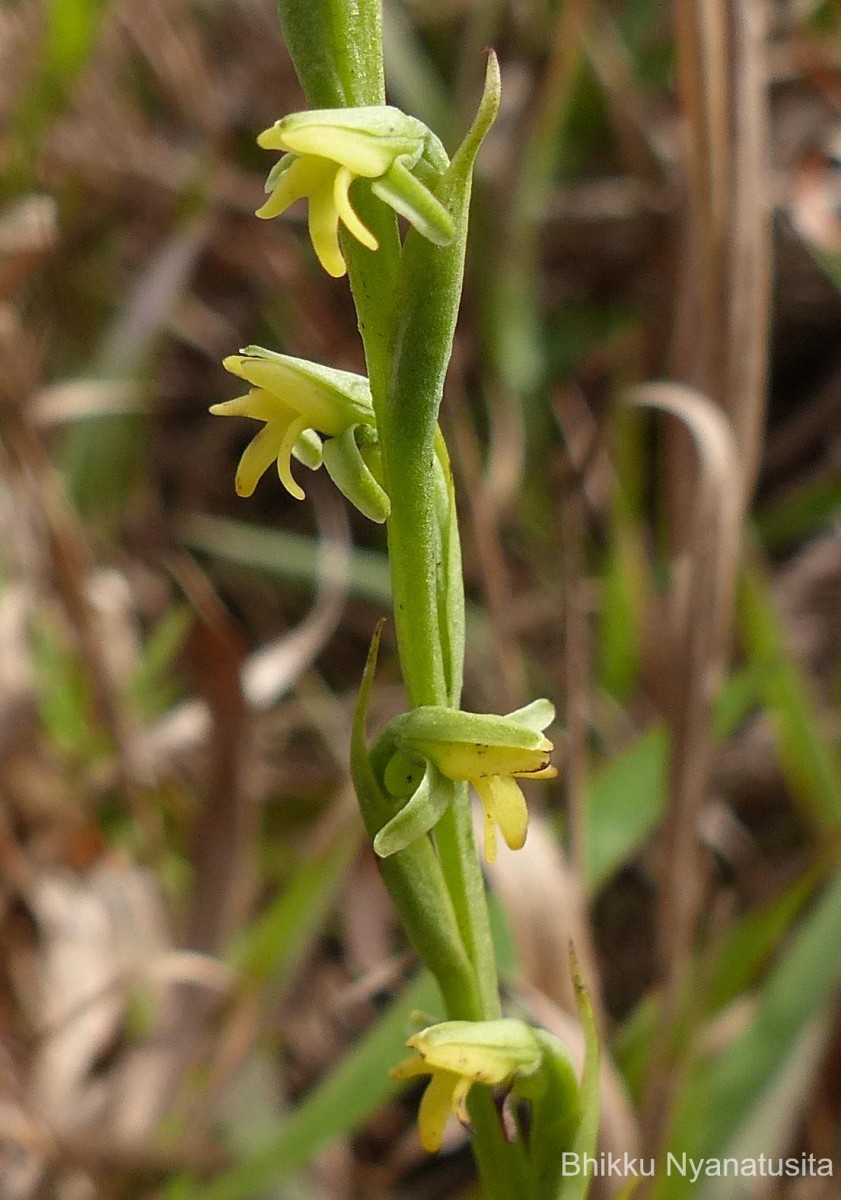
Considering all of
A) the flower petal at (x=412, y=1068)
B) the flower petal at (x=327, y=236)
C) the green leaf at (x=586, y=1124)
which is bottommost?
the green leaf at (x=586, y=1124)

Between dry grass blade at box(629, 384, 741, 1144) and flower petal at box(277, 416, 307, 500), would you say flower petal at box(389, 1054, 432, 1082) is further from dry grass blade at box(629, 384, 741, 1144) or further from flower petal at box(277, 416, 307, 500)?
dry grass blade at box(629, 384, 741, 1144)

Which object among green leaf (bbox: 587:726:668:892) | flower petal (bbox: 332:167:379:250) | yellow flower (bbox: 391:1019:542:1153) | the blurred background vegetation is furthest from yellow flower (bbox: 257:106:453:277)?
green leaf (bbox: 587:726:668:892)

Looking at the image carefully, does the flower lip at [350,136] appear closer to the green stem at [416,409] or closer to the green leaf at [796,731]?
the green stem at [416,409]

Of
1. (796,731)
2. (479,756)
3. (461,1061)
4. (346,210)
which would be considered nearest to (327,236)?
(346,210)

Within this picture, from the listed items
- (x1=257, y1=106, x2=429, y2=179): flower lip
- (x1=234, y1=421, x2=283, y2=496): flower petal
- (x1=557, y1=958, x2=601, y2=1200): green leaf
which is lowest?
(x1=557, y1=958, x2=601, y2=1200): green leaf

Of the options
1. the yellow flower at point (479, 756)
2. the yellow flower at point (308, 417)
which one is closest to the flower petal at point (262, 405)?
the yellow flower at point (308, 417)

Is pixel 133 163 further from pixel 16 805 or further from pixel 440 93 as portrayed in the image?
pixel 16 805

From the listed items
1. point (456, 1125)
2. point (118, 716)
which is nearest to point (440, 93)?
point (118, 716)
